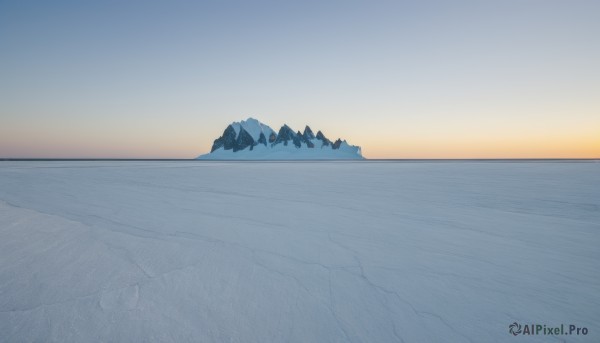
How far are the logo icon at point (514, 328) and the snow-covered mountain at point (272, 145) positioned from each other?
138 metres

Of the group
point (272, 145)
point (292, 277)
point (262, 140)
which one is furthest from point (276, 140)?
point (292, 277)

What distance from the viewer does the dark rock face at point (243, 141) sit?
499 feet

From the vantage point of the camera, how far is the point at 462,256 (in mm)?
3158

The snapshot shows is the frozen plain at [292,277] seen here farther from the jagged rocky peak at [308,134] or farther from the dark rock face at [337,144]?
the jagged rocky peak at [308,134]

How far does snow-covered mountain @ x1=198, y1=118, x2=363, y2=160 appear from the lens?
146m

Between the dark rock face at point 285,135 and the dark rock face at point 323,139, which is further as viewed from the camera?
the dark rock face at point 323,139

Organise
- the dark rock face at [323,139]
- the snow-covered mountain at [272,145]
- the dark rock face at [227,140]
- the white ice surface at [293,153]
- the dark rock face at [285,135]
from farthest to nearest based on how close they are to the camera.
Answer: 1. the dark rock face at [323,139]
2. the dark rock face at [227,140]
3. the dark rock face at [285,135]
4. the snow-covered mountain at [272,145]
5. the white ice surface at [293,153]

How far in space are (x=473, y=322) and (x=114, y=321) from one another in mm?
2607

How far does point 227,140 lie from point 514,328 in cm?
16301

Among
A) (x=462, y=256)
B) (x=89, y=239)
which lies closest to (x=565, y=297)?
(x=462, y=256)

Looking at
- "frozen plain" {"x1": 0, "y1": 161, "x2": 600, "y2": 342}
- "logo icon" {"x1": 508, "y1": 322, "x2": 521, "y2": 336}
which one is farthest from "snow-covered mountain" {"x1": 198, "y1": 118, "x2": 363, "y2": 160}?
"logo icon" {"x1": 508, "y1": 322, "x2": 521, "y2": 336}

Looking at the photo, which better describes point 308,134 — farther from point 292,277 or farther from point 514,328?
point 514,328

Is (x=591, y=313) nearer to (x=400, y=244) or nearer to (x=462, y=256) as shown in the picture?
(x=462, y=256)

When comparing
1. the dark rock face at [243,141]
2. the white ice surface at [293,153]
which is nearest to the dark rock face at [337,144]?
the white ice surface at [293,153]
